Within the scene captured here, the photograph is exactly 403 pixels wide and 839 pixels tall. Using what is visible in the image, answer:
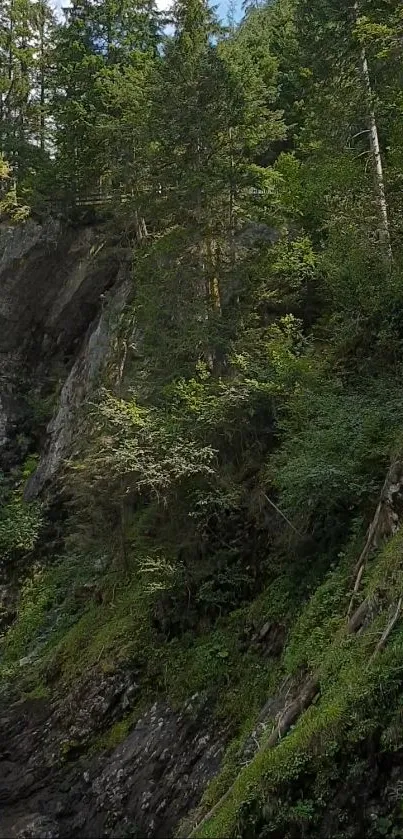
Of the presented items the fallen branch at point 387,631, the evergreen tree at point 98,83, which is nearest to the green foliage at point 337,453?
the fallen branch at point 387,631

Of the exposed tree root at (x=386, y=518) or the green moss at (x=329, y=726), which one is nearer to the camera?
the green moss at (x=329, y=726)

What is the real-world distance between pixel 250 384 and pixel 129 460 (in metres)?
2.32

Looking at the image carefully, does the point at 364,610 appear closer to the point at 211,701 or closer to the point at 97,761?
the point at 211,701

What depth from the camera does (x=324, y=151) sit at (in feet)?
50.1

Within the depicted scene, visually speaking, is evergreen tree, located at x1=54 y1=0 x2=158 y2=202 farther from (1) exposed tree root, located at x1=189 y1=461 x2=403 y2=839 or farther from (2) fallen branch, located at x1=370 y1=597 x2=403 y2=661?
(2) fallen branch, located at x1=370 y1=597 x2=403 y2=661

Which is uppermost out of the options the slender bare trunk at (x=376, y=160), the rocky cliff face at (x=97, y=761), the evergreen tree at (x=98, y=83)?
the evergreen tree at (x=98, y=83)

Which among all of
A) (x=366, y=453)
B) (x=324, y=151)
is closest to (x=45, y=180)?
(x=324, y=151)

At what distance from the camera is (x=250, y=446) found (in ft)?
37.3

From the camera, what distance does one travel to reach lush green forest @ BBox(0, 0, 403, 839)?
5.88m

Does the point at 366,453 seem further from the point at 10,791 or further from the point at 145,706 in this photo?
the point at 10,791

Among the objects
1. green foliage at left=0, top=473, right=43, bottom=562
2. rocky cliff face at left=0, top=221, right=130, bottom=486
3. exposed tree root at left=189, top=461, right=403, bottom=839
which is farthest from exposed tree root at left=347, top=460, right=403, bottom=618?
rocky cliff face at left=0, top=221, right=130, bottom=486

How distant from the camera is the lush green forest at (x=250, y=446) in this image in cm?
588

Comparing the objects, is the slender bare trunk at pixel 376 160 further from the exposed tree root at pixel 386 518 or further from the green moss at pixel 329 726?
the green moss at pixel 329 726

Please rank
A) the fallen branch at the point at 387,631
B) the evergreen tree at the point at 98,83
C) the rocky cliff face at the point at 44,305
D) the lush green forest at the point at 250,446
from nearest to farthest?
the fallen branch at the point at 387,631
the lush green forest at the point at 250,446
the evergreen tree at the point at 98,83
the rocky cliff face at the point at 44,305
